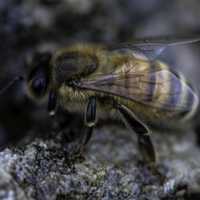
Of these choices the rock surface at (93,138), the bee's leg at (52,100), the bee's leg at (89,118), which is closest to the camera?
the rock surface at (93,138)

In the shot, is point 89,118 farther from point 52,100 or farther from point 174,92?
point 174,92

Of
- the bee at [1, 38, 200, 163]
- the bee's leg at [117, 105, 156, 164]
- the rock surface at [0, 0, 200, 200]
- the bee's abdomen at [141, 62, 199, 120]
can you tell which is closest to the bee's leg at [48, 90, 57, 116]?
the bee at [1, 38, 200, 163]

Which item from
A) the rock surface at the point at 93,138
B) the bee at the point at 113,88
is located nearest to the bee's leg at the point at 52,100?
the bee at the point at 113,88

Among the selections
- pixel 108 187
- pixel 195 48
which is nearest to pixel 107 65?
pixel 108 187

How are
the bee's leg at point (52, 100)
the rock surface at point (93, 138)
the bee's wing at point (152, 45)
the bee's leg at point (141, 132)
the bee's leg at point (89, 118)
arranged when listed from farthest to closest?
the bee's wing at point (152, 45) → the bee's leg at point (52, 100) → the bee's leg at point (141, 132) → the bee's leg at point (89, 118) → the rock surface at point (93, 138)

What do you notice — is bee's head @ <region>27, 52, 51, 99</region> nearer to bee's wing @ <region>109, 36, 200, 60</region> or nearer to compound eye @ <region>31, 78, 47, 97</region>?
compound eye @ <region>31, 78, 47, 97</region>

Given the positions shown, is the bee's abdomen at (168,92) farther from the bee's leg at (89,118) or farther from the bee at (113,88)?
the bee's leg at (89,118)

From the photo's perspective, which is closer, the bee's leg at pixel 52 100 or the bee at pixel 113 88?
the bee at pixel 113 88
